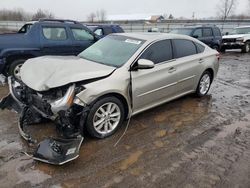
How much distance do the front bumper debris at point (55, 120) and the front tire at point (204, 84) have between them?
3528 millimetres

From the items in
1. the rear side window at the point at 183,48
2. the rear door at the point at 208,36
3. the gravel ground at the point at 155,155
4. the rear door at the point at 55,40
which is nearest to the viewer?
the gravel ground at the point at 155,155

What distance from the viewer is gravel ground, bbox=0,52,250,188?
3284mm

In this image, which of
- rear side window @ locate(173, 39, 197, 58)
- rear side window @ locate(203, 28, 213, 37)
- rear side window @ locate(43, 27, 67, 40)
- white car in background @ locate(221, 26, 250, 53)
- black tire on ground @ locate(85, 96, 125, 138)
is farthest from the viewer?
white car in background @ locate(221, 26, 250, 53)

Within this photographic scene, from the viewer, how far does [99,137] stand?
4281mm

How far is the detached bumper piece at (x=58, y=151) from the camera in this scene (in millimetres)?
3443

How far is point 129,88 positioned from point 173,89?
1346 mm

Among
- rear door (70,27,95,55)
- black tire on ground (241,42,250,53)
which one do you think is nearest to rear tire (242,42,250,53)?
black tire on ground (241,42,250,53)

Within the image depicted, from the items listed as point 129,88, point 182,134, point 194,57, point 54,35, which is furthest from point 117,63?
point 54,35

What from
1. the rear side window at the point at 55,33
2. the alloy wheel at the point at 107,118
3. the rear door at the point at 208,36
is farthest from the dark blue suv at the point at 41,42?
the rear door at the point at 208,36

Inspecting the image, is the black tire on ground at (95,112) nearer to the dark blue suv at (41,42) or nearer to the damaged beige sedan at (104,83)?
the damaged beige sedan at (104,83)

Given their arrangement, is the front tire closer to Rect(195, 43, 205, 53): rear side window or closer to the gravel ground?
Rect(195, 43, 205, 53): rear side window

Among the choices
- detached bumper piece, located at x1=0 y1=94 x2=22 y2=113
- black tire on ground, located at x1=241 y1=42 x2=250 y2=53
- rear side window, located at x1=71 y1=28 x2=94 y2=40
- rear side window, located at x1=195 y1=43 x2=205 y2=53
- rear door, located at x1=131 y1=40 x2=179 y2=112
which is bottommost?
black tire on ground, located at x1=241 y1=42 x2=250 y2=53

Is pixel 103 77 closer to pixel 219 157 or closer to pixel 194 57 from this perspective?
pixel 219 157

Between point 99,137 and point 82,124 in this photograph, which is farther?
point 99,137
